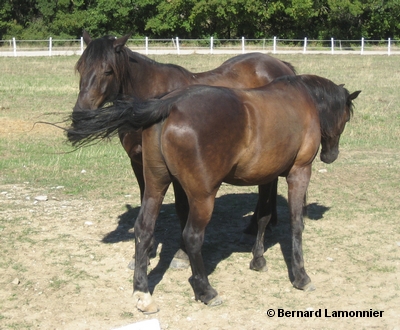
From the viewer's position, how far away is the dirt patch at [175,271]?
498cm

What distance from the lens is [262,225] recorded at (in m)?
6.23

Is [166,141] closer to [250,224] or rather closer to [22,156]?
[250,224]

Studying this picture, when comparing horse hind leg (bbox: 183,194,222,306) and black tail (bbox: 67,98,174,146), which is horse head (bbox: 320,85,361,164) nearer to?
horse hind leg (bbox: 183,194,222,306)

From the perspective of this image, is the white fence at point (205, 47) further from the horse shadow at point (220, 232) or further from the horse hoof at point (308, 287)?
the horse hoof at point (308, 287)

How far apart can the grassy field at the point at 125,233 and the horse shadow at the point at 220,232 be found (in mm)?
35

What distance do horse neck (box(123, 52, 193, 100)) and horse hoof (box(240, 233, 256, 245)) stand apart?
74.2 inches

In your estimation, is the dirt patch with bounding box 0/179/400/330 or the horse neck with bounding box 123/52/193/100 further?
the horse neck with bounding box 123/52/193/100

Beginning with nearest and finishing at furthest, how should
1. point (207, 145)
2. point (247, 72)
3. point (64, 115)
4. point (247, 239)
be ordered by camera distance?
point (207, 145), point (247, 239), point (247, 72), point (64, 115)

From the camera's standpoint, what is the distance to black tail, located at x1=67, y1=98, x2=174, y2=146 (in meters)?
4.91

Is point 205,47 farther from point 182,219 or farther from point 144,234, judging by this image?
point 144,234

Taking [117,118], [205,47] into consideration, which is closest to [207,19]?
[205,47]

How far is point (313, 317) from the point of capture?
5004 millimetres

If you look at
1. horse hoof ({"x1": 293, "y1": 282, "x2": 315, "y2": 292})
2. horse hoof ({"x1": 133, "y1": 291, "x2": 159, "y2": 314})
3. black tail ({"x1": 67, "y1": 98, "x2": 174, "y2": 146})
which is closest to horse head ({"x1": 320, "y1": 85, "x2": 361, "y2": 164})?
horse hoof ({"x1": 293, "y1": 282, "x2": 315, "y2": 292})

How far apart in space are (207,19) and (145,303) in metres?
41.0
